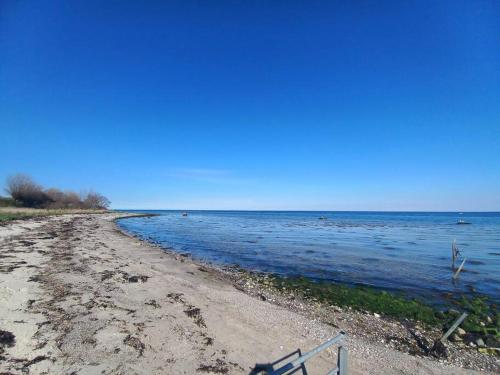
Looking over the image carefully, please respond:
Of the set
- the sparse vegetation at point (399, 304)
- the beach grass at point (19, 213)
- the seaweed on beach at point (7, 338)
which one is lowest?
the sparse vegetation at point (399, 304)

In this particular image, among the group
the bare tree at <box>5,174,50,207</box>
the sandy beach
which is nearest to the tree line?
the bare tree at <box>5,174,50,207</box>

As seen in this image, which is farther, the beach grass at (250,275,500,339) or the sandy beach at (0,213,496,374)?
the beach grass at (250,275,500,339)

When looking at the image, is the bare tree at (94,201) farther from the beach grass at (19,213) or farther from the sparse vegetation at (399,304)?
the sparse vegetation at (399,304)

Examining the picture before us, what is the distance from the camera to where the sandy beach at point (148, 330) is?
5348 millimetres

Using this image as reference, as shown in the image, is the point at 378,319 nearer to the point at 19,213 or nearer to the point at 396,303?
the point at 396,303

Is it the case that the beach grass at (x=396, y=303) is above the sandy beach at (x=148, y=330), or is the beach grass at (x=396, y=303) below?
below

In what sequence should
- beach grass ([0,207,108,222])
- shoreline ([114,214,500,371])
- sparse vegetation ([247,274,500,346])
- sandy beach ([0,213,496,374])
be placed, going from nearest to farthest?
sandy beach ([0,213,496,374]), shoreline ([114,214,500,371]), sparse vegetation ([247,274,500,346]), beach grass ([0,207,108,222])

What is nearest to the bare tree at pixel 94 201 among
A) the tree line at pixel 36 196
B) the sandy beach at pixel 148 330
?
the tree line at pixel 36 196

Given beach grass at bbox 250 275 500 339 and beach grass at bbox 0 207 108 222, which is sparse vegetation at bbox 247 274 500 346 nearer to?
beach grass at bbox 250 275 500 339

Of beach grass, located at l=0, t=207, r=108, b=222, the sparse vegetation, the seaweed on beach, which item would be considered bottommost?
the sparse vegetation

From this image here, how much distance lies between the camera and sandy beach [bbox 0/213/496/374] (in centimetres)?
535

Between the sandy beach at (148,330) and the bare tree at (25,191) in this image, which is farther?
the bare tree at (25,191)

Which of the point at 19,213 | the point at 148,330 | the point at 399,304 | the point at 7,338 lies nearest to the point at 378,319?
the point at 399,304

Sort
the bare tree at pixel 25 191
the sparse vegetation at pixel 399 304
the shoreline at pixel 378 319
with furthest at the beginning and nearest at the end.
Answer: the bare tree at pixel 25 191 → the sparse vegetation at pixel 399 304 → the shoreline at pixel 378 319
